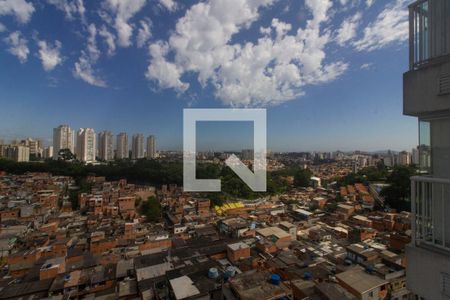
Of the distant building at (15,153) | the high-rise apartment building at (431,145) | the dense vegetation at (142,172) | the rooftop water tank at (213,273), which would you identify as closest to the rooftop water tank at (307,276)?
the rooftop water tank at (213,273)

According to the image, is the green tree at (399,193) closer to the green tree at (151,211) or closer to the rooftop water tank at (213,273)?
the rooftop water tank at (213,273)

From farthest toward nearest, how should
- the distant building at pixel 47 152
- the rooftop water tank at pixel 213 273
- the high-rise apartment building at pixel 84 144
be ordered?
1. the distant building at pixel 47 152
2. the high-rise apartment building at pixel 84 144
3. the rooftop water tank at pixel 213 273

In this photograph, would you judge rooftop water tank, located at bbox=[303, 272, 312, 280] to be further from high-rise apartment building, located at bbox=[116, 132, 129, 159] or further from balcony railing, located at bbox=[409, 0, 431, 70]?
high-rise apartment building, located at bbox=[116, 132, 129, 159]

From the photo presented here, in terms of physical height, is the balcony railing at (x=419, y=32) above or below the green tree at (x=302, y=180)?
above

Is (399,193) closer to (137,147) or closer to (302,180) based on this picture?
(302,180)

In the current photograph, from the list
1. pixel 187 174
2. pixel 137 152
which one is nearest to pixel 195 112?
pixel 187 174

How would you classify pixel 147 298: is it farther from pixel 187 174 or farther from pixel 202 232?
pixel 187 174
